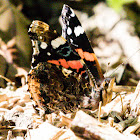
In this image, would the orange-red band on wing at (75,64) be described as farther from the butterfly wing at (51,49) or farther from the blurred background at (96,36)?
the blurred background at (96,36)

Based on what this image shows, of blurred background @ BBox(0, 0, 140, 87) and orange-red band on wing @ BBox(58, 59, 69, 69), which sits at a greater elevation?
Answer: blurred background @ BBox(0, 0, 140, 87)

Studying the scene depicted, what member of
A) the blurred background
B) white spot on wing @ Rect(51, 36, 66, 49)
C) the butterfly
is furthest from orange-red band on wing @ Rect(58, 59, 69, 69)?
the blurred background

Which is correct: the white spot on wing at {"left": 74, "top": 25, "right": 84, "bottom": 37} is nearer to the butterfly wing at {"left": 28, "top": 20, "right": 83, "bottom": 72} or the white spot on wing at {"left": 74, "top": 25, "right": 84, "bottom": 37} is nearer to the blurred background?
the butterfly wing at {"left": 28, "top": 20, "right": 83, "bottom": 72}

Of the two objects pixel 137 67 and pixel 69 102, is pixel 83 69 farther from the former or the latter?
pixel 137 67

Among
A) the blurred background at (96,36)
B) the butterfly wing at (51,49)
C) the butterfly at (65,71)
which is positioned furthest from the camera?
the blurred background at (96,36)

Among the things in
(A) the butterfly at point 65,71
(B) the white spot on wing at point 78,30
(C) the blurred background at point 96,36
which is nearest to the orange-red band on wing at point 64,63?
(A) the butterfly at point 65,71

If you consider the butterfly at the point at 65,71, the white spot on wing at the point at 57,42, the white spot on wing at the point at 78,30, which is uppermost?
the white spot on wing at the point at 78,30
